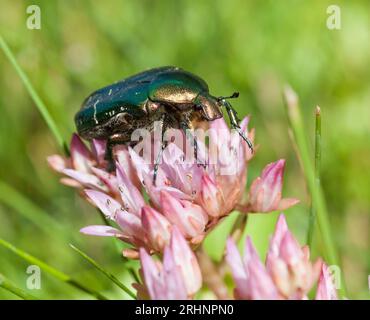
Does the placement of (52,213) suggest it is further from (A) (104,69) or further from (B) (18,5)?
(B) (18,5)

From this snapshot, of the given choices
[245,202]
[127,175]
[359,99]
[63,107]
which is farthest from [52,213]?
[359,99]

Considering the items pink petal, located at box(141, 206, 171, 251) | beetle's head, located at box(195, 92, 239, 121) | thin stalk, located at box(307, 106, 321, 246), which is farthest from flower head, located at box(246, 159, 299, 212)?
pink petal, located at box(141, 206, 171, 251)

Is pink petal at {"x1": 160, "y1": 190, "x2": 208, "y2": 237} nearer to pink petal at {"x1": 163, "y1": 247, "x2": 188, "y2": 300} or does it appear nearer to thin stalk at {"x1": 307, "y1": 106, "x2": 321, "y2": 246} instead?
pink petal at {"x1": 163, "y1": 247, "x2": 188, "y2": 300}

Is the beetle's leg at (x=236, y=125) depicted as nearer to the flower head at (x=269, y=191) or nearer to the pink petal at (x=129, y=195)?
the flower head at (x=269, y=191)

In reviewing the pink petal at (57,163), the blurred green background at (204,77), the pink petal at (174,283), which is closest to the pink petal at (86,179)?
the pink petal at (57,163)

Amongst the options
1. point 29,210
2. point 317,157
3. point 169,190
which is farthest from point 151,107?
point 29,210
